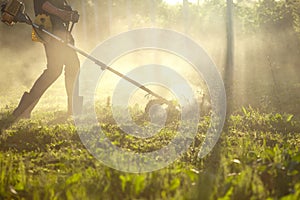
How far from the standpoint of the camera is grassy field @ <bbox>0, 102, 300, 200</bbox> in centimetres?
329

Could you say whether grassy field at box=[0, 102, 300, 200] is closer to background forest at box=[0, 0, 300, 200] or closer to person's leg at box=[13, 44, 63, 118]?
background forest at box=[0, 0, 300, 200]

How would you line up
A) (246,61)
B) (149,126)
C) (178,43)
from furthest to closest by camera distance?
(178,43)
(246,61)
(149,126)

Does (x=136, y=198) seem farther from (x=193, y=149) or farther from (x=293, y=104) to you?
(x=293, y=104)

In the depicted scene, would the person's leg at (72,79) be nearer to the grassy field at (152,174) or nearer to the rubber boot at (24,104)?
the rubber boot at (24,104)

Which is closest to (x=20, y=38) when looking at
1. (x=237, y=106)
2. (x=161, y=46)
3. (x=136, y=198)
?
(x=161, y=46)

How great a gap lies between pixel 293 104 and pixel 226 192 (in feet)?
20.3

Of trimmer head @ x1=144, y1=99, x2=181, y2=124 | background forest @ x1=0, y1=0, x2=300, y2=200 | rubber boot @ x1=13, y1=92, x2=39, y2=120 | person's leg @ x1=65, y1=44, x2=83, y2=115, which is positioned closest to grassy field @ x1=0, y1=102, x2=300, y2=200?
background forest @ x1=0, y1=0, x2=300, y2=200

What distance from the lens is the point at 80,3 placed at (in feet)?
99.1

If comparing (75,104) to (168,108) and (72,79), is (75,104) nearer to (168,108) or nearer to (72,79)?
(72,79)

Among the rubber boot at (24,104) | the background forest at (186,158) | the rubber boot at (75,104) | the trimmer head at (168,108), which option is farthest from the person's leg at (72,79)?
the trimmer head at (168,108)

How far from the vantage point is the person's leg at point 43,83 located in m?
7.24

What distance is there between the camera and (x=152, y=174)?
3.54 meters

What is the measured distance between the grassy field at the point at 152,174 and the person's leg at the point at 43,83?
144 cm

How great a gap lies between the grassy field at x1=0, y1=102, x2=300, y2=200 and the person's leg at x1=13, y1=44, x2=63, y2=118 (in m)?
1.44
